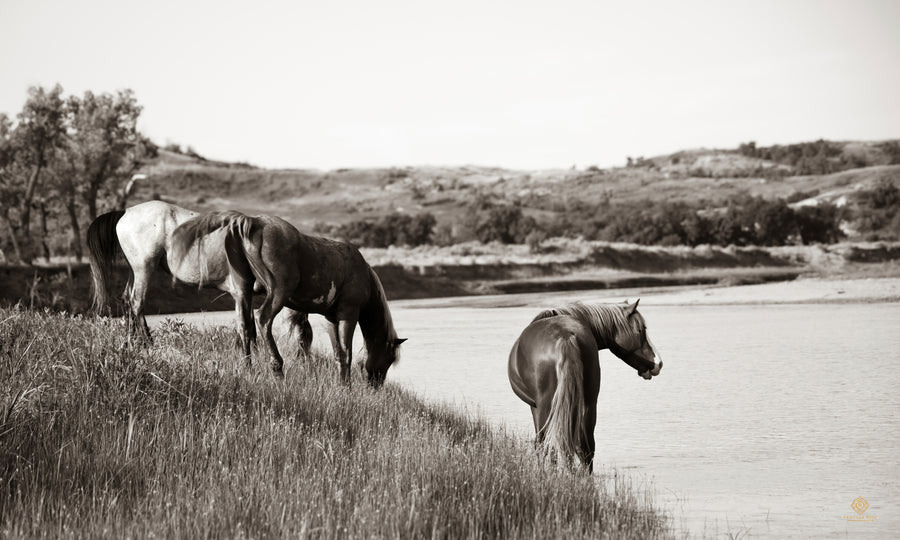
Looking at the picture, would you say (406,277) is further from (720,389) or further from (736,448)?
(736,448)

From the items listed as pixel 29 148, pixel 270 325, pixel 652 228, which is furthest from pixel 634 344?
pixel 652 228

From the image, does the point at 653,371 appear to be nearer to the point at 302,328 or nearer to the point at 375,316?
the point at 375,316

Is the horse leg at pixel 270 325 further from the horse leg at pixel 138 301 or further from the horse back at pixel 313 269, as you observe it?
the horse leg at pixel 138 301

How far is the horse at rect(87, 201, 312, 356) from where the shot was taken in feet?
34.6

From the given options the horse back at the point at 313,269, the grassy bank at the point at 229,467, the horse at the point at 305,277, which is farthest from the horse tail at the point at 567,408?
the horse back at the point at 313,269

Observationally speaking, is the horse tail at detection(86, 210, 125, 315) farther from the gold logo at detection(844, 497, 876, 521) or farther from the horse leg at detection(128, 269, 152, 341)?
the gold logo at detection(844, 497, 876, 521)

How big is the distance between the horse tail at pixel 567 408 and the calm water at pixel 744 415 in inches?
37.3

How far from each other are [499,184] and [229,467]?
11330 centimetres

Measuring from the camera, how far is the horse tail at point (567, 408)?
7020 millimetres

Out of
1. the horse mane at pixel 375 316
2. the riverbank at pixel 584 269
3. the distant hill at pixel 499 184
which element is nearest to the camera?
the horse mane at pixel 375 316

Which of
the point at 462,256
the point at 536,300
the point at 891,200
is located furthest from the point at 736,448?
the point at 891,200

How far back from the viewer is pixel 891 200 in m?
79.0

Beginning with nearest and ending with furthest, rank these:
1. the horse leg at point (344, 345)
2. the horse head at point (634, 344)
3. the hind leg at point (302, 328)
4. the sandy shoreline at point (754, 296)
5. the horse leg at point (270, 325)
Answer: the horse head at point (634, 344) → the horse leg at point (270, 325) → the horse leg at point (344, 345) → the hind leg at point (302, 328) → the sandy shoreline at point (754, 296)

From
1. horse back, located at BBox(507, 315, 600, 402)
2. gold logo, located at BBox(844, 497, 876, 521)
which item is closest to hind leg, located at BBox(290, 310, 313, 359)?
horse back, located at BBox(507, 315, 600, 402)
